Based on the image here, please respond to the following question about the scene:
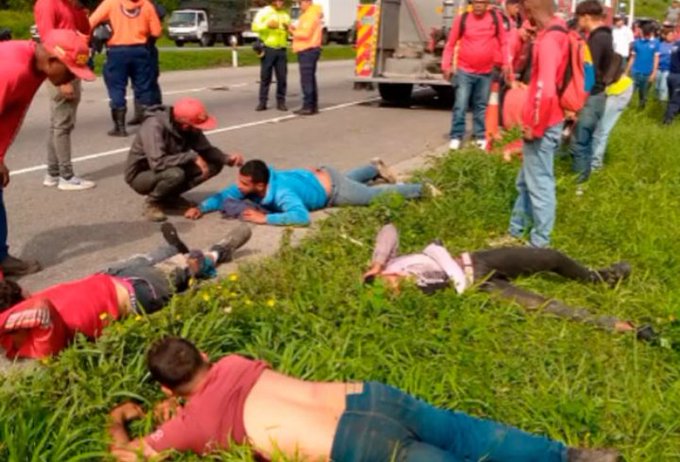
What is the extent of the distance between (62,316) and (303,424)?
4.55 ft

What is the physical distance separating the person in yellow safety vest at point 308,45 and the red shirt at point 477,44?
3.87 m

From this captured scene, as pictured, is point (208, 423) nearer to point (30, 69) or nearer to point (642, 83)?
point (30, 69)

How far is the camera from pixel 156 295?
4273 mm

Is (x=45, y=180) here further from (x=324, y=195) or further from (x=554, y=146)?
(x=554, y=146)

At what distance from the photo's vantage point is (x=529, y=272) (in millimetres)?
5070

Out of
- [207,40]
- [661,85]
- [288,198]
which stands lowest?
[207,40]

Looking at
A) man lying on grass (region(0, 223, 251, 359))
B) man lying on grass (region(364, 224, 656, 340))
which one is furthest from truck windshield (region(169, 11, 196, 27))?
man lying on grass (region(364, 224, 656, 340))

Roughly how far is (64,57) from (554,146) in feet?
10.7

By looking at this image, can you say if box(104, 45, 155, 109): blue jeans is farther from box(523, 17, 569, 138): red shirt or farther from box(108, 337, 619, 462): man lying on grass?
box(108, 337, 619, 462): man lying on grass

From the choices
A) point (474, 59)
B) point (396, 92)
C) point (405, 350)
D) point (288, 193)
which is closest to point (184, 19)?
point (396, 92)

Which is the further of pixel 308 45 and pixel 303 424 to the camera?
pixel 308 45

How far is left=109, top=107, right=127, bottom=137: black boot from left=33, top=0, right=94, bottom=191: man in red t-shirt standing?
7.59 feet

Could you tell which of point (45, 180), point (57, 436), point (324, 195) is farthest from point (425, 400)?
point (45, 180)

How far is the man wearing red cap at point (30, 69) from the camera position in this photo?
445 cm
